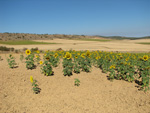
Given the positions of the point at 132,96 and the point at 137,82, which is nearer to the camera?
the point at 132,96

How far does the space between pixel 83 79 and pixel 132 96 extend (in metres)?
2.50

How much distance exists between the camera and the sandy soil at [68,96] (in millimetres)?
4500

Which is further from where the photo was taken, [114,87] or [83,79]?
[83,79]

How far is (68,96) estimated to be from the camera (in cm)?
532

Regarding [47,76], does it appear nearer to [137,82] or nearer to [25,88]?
[25,88]

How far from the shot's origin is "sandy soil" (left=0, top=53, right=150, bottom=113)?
14.8 feet

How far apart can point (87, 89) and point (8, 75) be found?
3946mm

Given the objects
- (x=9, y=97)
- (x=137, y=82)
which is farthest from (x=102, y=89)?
(x=9, y=97)

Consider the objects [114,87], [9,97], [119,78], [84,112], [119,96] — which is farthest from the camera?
[119,78]

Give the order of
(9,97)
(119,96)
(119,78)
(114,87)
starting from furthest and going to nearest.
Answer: (119,78) → (114,87) → (119,96) → (9,97)

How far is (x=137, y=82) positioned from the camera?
7.27m

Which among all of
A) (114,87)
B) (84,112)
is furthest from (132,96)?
(84,112)

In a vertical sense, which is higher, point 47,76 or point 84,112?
point 47,76

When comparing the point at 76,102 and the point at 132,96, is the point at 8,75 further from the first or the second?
the point at 132,96
